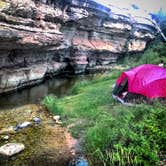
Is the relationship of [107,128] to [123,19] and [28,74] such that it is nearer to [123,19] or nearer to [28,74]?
[28,74]

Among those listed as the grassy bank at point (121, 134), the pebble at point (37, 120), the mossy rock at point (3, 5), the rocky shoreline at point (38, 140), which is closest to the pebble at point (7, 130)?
the rocky shoreline at point (38, 140)

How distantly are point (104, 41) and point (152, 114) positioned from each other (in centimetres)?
2282

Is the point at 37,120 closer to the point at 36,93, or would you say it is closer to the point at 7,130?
the point at 7,130

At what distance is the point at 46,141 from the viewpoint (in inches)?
401

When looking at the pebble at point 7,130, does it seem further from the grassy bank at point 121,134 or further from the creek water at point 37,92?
the creek water at point 37,92

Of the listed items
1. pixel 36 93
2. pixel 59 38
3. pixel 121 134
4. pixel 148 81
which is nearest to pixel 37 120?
pixel 121 134

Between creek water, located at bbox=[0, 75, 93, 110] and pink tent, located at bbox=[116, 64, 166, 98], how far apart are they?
524cm

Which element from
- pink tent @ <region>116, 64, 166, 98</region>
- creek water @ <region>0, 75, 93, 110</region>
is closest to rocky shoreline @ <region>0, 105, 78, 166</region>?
creek water @ <region>0, 75, 93, 110</region>

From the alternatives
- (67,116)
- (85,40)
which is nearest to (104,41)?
(85,40)

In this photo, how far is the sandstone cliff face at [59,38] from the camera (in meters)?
17.3

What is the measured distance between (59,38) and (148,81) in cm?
1066

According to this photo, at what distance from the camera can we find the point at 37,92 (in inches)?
746

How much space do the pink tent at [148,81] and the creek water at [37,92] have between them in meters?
5.24

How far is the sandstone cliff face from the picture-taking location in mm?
17312
